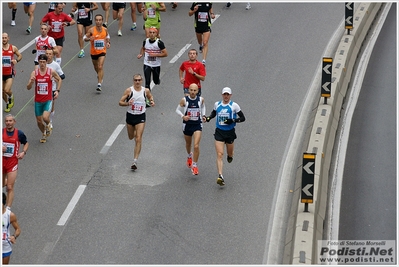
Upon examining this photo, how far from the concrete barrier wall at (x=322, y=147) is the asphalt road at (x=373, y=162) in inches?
16.0

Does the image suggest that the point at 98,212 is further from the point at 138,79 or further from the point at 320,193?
the point at 320,193

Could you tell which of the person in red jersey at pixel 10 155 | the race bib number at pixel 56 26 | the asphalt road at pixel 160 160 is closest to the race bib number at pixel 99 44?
the asphalt road at pixel 160 160

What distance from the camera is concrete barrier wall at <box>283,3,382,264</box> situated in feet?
46.6

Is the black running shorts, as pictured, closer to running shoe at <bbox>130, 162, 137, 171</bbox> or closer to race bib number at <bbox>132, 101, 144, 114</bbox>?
race bib number at <bbox>132, 101, 144, 114</bbox>

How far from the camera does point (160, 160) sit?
58.4 ft

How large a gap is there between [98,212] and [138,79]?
2722mm

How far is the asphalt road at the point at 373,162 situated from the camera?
15.6 m

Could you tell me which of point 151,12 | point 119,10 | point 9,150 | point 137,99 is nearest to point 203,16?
point 151,12

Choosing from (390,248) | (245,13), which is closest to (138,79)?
(390,248)

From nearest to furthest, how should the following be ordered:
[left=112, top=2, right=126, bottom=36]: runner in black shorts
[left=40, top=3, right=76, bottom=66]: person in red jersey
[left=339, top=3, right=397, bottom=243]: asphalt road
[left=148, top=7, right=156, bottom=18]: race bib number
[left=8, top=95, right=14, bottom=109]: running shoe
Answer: [left=339, top=3, right=397, bottom=243]: asphalt road, [left=8, top=95, right=14, bottom=109]: running shoe, [left=40, top=3, right=76, bottom=66]: person in red jersey, [left=148, top=7, right=156, bottom=18]: race bib number, [left=112, top=2, right=126, bottom=36]: runner in black shorts

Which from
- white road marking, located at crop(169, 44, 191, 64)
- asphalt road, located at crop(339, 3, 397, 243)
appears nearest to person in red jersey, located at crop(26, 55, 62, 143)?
white road marking, located at crop(169, 44, 191, 64)

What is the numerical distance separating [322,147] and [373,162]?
1.11 metres

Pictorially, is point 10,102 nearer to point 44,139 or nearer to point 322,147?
point 44,139

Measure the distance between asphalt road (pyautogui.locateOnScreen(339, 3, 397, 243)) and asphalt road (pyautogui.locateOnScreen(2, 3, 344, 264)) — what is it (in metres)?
1.39
